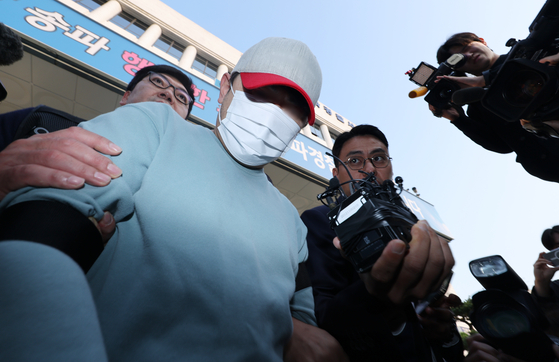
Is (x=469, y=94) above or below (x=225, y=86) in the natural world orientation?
above

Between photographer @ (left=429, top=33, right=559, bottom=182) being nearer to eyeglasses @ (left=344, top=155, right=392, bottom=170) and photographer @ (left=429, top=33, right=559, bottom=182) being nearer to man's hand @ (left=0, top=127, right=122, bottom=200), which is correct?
eyeglasses @ (left=344, top=155, right=392, bottom=170)

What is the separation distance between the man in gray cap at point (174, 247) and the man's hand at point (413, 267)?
0.38 m

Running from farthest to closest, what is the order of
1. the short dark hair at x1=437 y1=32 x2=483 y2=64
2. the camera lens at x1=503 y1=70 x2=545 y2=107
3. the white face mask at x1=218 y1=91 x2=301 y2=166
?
the short dark hair at x1=437 y1=32 x2=483 y2=64
the camera lens at x1=503 y1=70 x2=545 y2=107
the white face mask at x1=218 y1=91 x2=301 y2=166

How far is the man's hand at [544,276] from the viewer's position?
3355mm

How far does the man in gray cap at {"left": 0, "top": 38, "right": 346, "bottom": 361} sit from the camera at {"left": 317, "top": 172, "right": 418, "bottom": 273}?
263 mm

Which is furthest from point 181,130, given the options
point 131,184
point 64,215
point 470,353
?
point 470,353

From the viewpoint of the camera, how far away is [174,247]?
2.54 ft

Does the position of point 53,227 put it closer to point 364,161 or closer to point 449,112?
point 364,161

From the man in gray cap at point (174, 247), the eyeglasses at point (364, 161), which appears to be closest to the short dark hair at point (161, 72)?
the eyeglasses at point (364, 161)

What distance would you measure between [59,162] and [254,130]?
864mm

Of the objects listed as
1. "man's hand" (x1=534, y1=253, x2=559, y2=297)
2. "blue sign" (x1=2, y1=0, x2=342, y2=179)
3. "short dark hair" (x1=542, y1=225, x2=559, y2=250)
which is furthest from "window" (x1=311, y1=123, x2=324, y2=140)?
"man's hand" (x1=534, y1=253, x2=559, y2=297)

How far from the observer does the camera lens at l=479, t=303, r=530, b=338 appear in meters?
1.70

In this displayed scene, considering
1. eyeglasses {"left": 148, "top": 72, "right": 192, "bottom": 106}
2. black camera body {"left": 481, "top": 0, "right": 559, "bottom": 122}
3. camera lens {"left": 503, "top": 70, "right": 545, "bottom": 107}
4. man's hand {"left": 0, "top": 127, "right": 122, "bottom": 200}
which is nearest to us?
man's hand {"left": 0, "top": 127, "right": 122, "bottom": 200}

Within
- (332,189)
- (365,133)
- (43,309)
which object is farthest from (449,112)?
(43,309)
